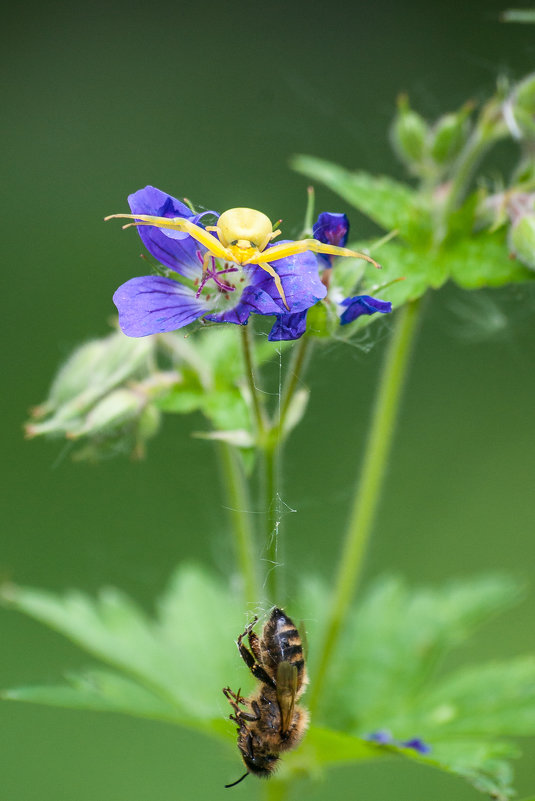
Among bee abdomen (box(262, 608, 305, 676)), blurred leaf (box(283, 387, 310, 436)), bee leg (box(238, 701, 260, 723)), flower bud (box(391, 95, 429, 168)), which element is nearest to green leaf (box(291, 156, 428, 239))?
flower bud (box(391, 95, 429, 168))

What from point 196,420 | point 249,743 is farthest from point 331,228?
point 196,420

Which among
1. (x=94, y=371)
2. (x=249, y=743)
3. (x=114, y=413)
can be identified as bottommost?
(x=249, y=743)

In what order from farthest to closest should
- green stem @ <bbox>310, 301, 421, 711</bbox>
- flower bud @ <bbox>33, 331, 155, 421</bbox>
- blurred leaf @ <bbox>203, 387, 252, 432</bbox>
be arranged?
green stem @ <bbox>310, 301, 421, 711</bbox>
flower bud @ <bbox>33, 331, 155, 421</bbox>
blurred leaf @ <bbox>203, 387, 252, 432</bbox>

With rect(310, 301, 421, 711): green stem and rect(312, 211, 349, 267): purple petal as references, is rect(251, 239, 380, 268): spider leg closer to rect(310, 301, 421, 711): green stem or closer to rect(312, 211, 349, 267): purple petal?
rect(312, 211, 349, 267): purple petal

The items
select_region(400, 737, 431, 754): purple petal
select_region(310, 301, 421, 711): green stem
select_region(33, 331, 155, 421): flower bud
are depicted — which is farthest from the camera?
select_region(310, 301, 421, 711): green stem

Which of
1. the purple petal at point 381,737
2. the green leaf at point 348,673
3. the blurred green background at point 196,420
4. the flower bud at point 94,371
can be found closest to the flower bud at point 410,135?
the blurred green background at point 196,420

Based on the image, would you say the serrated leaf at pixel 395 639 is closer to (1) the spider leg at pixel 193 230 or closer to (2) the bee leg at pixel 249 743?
(2) the bee leg at pixel 249 743

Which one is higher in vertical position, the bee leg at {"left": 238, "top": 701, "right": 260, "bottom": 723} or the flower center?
the flower center

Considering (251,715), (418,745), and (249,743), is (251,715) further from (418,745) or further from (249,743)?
(418,745)
